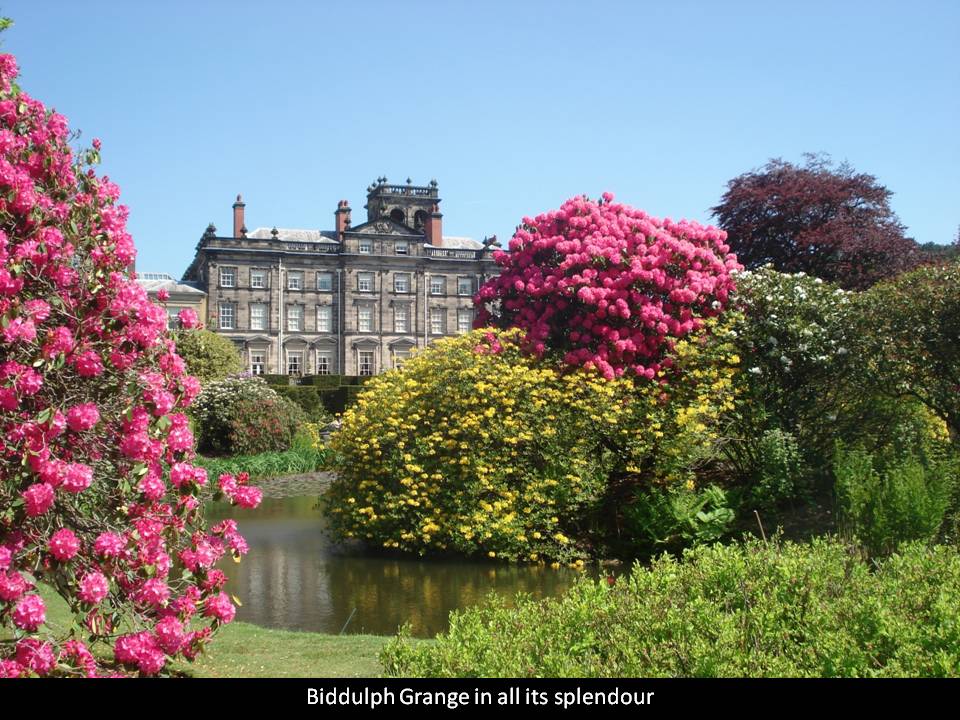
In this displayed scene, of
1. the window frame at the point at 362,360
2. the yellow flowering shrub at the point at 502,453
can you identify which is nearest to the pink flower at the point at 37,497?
the yellow flowering shrub at the point at 502,453

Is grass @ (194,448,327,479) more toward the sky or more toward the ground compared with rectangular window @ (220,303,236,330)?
more toward the ground

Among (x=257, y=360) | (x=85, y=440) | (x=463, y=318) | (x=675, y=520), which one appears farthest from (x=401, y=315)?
(x=85, y=440)

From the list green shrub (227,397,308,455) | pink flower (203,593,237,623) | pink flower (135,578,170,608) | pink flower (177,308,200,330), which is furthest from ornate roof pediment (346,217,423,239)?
pink flower (135,578,170,608)

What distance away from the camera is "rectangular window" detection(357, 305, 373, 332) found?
215 ft

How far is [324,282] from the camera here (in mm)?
65000

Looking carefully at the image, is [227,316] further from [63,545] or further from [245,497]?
[63,545]

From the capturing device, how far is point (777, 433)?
1081 cm

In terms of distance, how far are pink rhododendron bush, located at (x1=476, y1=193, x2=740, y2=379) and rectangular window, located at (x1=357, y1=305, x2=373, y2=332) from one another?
5237cm

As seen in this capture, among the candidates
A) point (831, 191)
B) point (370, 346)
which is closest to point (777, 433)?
point (831, 191)

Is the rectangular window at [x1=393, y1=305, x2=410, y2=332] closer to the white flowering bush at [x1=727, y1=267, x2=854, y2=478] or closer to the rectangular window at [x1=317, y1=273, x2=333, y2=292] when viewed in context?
the rectangular window at [x1=317, y1=273, x2=333, y2=292]

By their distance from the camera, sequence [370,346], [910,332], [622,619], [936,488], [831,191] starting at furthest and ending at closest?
[370,346]
[831,191]
[910,332]
[936,488]
[622,619]

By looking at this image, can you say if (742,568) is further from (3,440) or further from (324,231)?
(324,231)

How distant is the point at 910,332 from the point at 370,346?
56.4 meters

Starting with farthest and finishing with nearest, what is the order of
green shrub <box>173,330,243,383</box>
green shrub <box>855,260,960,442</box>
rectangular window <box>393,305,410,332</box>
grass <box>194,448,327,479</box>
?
1. rectangular window <box>393,305,410,332</box>
2. green shrub <box>173,330,243,383</box>
3. grass <box>194,448,327,479</box>
4. green shrub <box>855,260,960,442</box>
